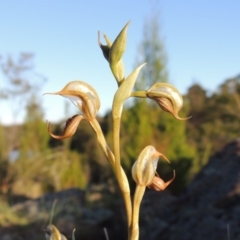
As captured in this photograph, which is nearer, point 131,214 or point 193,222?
point 131,214

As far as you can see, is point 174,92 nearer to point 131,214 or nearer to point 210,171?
point 131,214

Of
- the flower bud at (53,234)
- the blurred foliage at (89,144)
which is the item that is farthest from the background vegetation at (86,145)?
the flower bud at (53,234)

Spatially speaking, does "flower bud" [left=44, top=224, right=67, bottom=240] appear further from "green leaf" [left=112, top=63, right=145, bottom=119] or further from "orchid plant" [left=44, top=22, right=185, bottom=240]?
"green leaf" [left=112, top=63, right=145, bottom=119]

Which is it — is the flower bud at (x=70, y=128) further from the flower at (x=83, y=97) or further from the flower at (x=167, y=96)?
the flower at (x=167, y=96)

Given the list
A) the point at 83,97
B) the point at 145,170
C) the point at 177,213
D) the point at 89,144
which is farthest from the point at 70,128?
the point at 89,144

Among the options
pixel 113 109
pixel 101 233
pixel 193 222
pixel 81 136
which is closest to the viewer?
pixel 113 109

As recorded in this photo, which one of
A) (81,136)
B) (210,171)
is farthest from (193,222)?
(81,136)
